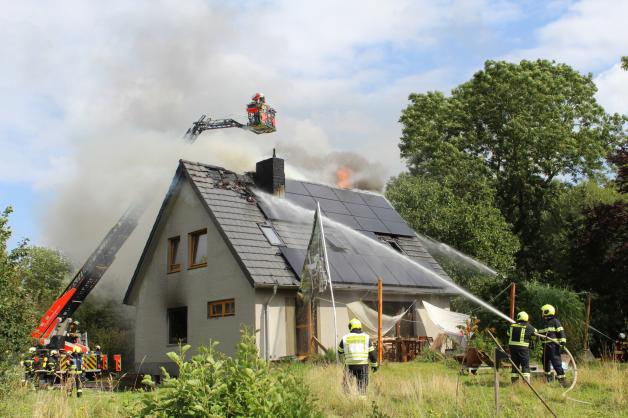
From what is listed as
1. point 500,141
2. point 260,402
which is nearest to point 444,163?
point 500,141

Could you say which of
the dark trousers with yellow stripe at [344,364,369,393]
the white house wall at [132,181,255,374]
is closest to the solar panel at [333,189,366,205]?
the white house wall at [132,181,255,374]

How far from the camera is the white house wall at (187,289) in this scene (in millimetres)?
19953

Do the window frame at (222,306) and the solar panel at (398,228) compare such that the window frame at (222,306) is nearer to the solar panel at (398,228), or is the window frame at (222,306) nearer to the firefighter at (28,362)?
the firefighter at (28,362)

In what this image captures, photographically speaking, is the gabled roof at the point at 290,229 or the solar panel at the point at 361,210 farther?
the solar panel at the point at 361,210

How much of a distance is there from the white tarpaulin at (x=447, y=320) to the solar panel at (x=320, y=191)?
219 inches

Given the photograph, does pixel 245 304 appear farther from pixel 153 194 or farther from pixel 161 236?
pixel 153 194

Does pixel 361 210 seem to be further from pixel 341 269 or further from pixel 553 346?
pixel 553 346

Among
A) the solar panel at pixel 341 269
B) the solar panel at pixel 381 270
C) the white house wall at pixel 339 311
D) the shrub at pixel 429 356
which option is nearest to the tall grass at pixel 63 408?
the white house wall at pixel 339 311

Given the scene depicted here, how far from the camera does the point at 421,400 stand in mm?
10281

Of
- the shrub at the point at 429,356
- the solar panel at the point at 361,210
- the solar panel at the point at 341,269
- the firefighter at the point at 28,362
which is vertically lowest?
the shrub at the point at 429,356

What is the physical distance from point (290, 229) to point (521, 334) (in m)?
9.78

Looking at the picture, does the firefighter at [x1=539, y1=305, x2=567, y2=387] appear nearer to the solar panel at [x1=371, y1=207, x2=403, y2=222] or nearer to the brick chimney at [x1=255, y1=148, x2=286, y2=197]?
the brick chimney at [x1=255, y1=148, x2=286, y2=197]

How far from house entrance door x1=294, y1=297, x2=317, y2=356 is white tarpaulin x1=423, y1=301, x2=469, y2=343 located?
13.0ft

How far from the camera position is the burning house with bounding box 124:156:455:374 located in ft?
64.9
